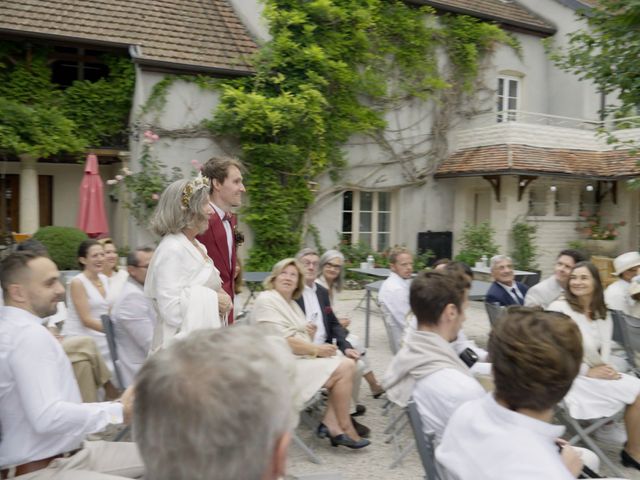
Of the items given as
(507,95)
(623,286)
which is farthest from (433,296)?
(507,95)

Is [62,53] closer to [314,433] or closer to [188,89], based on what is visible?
[188,89]

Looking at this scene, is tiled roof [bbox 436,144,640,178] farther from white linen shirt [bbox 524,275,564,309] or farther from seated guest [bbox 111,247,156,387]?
seated guest [bbox 111,247,156,387]

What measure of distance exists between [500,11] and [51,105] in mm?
11906

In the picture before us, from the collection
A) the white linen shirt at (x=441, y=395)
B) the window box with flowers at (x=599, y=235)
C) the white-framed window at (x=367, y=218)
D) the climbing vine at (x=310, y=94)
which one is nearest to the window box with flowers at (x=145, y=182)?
the climbing vine at (x=310, y=94)

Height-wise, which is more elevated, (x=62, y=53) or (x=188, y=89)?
(x=62, y=53)

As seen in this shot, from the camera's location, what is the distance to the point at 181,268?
297 cm

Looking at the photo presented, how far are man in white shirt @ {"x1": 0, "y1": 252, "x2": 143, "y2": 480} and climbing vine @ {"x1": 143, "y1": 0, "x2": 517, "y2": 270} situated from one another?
33.6 feet

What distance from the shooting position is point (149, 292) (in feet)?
9.96

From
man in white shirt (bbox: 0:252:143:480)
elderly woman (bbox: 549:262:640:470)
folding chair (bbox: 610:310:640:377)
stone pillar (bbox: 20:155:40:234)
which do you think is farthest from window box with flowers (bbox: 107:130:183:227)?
man in white shirt (bbox: 0:252:143:480)

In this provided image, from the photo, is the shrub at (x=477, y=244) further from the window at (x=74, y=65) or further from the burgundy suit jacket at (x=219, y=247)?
the burgundy suit jacket at (x=219, y=247)

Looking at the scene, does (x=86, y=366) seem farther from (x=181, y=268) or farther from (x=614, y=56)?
(x=614, y=56)

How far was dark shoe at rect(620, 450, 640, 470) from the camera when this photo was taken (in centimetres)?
396

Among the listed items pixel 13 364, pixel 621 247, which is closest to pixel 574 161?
pixel 621 247

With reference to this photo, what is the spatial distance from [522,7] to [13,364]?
18.9 m
